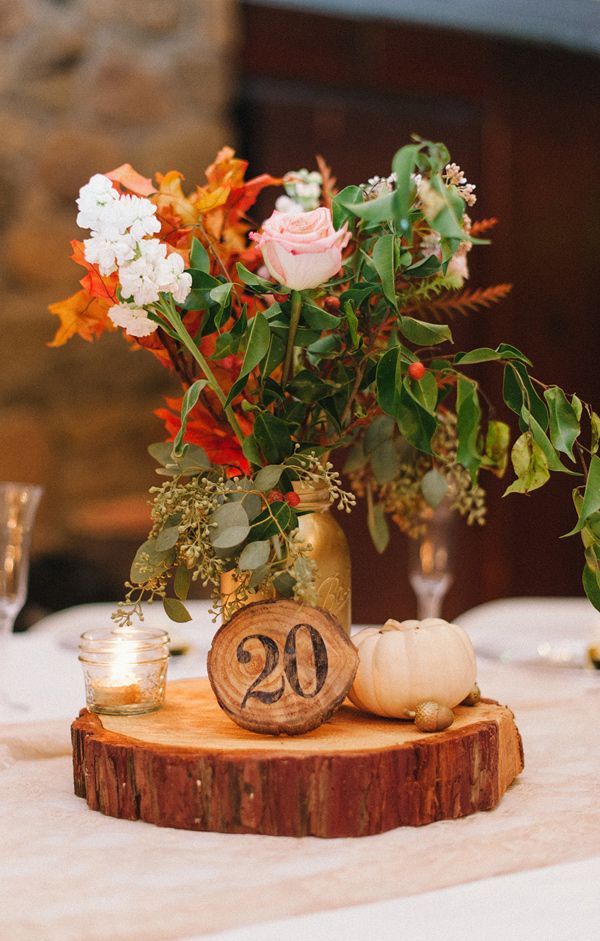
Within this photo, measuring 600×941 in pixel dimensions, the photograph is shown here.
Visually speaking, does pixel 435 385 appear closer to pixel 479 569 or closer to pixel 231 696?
A: pixel 231 696

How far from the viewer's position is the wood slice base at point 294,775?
29.8 inches

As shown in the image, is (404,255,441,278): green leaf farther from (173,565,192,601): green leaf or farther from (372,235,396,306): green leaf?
(173,565,192,601): green leaf

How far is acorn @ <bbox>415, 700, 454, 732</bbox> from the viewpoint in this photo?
2.65 feet

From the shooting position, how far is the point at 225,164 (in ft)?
3.09

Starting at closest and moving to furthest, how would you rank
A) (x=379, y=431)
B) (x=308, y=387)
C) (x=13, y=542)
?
1. (x=308, y=387)
2. (x=379, y=431)
3. (x=13, y=542)

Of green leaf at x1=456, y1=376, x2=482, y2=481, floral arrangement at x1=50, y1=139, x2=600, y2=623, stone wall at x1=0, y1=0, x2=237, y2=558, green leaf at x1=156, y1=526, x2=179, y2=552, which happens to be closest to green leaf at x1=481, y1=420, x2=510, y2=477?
floral arrangement at x1=50, y1=139, x2=600, y2=623

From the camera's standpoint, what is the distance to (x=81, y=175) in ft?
9.29

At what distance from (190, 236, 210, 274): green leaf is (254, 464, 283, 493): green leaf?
0.58 ft

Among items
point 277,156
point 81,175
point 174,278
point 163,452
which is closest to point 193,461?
point 163,452

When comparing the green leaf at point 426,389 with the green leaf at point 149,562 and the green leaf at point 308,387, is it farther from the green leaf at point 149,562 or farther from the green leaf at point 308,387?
the green leaf at point 149,562

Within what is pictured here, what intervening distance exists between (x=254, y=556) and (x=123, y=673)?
0.19m

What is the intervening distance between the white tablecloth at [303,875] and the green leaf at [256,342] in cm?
33

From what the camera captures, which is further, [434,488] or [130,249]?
[434,488]

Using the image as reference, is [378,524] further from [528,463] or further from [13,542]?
[13,542]
